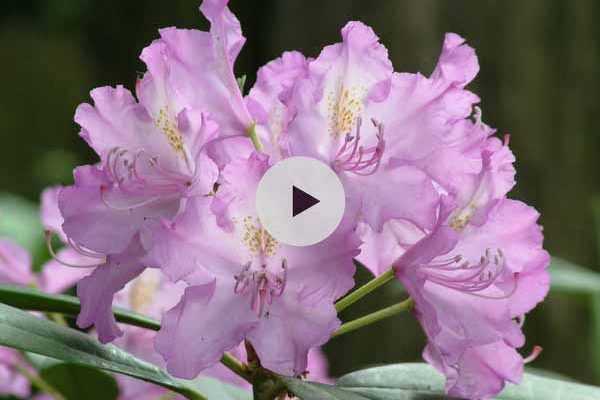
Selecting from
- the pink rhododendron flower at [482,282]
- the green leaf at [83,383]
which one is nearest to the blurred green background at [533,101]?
the green leaf at [83,383]

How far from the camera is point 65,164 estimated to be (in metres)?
4.68

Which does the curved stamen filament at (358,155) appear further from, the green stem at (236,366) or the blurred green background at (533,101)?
the blurred green background at (533,101)

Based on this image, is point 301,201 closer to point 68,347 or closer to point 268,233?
point 268,233

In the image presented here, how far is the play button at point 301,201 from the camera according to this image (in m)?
0.72

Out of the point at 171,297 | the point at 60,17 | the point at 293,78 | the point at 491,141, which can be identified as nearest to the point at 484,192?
the point at 491,141

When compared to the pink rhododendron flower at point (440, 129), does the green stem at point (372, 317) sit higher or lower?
lower

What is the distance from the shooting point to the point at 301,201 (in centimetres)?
73

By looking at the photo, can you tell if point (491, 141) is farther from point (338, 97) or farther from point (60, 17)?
point (60, 17)

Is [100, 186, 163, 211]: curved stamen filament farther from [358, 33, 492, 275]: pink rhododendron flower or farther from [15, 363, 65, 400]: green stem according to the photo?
[15, 363, 65, 400]: green stem

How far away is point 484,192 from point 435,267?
6 centimetres

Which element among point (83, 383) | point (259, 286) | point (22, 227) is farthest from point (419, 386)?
point (22, 227)

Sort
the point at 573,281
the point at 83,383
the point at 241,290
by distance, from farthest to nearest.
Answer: the point at 573,281
the point at 83,383
the point at 241,290

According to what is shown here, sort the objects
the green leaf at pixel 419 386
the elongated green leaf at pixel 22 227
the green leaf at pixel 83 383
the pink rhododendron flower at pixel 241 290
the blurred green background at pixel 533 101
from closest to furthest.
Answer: the pink rhododendron flower at pixel 241 290 → the green leaf at pixel 419 386 → the green leaf at pixel 83 383 → the elongated green leaf at pixel 22 227 → the blurred green background at pixel 533 101

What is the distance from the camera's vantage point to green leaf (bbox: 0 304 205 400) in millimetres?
743
